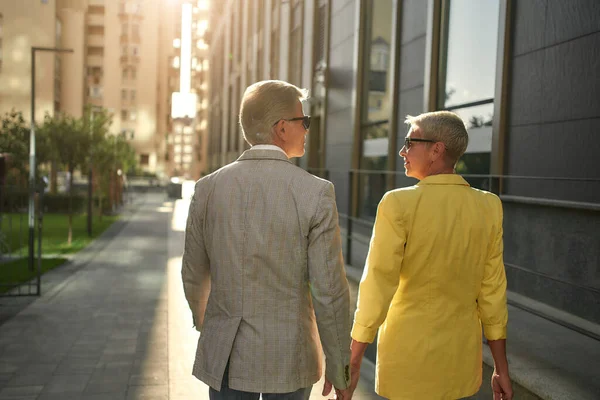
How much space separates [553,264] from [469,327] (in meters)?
4.26

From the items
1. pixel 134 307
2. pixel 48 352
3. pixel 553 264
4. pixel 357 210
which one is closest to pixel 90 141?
pixel 357 210

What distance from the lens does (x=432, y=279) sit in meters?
2.39

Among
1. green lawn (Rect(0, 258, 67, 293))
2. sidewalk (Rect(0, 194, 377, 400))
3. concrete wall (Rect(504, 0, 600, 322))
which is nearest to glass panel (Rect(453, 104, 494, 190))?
concrete wall (Rect(504, 0, 600, 322))

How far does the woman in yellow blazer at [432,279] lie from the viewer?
7.75 feet

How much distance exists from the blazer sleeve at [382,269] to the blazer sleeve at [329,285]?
9 cm

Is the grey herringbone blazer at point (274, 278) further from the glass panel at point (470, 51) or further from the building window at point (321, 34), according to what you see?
the building window at point (321, 34)

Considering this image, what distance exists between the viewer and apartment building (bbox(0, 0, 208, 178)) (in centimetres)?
6306

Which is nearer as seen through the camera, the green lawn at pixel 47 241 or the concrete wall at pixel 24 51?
the green lawn at pixel 47 241

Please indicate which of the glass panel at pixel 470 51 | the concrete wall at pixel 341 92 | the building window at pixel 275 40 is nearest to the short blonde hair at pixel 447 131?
the glass panel at pixel 470 51

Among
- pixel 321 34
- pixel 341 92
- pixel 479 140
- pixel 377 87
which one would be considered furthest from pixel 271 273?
pixel 321 34

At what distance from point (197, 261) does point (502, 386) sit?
1213 mm

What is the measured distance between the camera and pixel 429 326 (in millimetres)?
2371

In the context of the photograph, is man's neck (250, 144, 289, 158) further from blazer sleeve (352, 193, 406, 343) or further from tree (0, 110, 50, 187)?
tree (0, 110, 50, 187)

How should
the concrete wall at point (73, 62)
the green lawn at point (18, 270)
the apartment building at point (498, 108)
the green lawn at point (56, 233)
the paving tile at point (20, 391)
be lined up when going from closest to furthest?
the paving tile at point (20, 391)
the apartment building at point (498, 108)
the green lawn at point (18, 270)
the green lawn at point (56, 233)
the concrete wall at point (73, 62)
